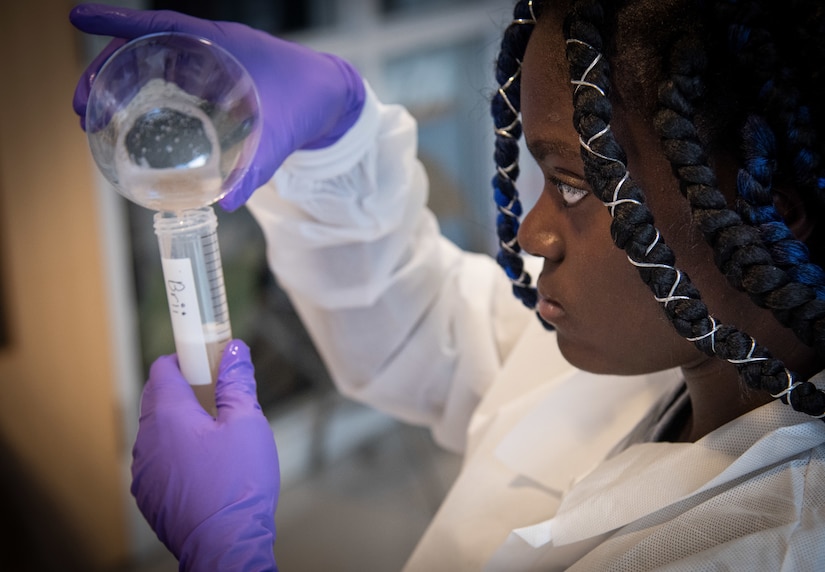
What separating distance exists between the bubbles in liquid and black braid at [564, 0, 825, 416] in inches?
13.6

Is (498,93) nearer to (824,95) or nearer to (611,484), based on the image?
(824,95)

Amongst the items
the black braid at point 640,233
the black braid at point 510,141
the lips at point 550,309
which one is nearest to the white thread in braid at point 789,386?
the black braid at point 640,233

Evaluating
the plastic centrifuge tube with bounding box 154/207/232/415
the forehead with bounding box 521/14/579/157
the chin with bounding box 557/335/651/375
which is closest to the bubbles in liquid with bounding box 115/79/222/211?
the plastic centrifuge tube with bounding box 154/207/232/415

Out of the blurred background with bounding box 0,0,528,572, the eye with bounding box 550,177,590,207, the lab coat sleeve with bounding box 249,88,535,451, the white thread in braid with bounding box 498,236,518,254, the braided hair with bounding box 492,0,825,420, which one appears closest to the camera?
the braided hair with bounding box 492,0,825,420

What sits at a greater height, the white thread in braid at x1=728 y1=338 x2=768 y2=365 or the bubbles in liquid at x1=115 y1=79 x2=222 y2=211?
the bubbles in liquid at x1=115 y1=79 x2=222 y2=211

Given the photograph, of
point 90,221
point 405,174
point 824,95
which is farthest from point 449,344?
point 90,221

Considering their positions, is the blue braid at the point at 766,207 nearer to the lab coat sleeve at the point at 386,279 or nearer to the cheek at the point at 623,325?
the cheek at the point at 623,325

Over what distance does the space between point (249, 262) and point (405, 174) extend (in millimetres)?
1203

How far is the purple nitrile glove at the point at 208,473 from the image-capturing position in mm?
762

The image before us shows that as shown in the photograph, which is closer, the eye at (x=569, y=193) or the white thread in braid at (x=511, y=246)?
the eye at (x=569, y=193)

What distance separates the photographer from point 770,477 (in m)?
0.75

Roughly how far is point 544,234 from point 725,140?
192 mm

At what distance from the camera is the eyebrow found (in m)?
0.77

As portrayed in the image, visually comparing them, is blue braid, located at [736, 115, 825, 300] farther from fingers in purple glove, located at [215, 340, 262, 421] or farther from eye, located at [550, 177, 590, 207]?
fingers in purple glove, located at [215, 340, 262, 421]
